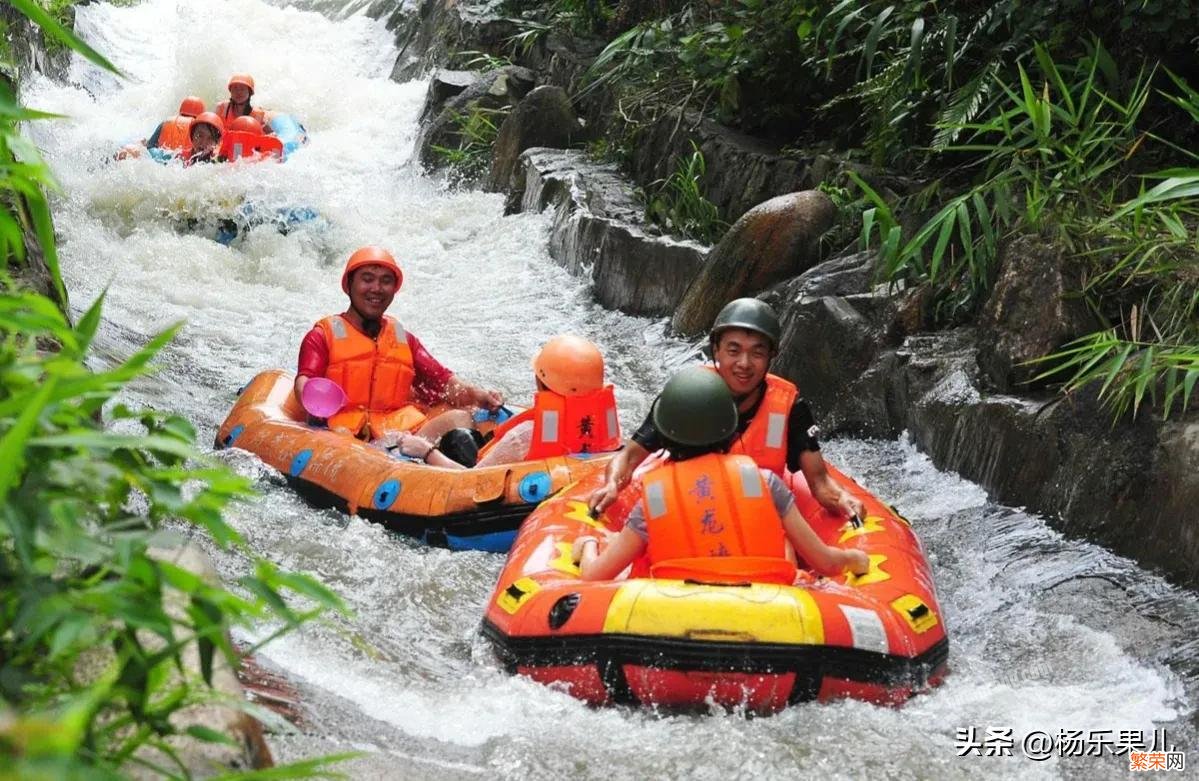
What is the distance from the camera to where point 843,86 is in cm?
902

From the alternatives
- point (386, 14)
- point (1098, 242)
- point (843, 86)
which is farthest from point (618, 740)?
point (386, 14)

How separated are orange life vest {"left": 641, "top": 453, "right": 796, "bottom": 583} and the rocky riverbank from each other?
1.56m

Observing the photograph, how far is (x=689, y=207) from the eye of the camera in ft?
30.8

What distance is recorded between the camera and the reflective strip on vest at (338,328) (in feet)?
21.9

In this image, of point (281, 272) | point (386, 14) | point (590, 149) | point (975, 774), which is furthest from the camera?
point (386, 14)

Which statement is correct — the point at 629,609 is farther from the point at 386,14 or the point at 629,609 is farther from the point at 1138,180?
the point at 386,14

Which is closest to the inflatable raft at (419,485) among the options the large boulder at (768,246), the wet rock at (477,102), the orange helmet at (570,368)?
the orange helmet at (570,368)

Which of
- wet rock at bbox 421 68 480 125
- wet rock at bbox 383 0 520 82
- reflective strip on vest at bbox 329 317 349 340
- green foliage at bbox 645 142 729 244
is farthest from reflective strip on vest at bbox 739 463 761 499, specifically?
wet rock at bbox 383 0 520 82

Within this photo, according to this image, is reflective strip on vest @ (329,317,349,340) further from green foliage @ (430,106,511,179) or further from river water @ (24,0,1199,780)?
green foliage @ (430,106,511,179)

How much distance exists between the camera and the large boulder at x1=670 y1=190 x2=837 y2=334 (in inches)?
316

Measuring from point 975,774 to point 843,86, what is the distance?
20.2 ft

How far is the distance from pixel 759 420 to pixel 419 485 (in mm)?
1610

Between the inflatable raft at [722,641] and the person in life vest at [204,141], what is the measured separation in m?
9.51

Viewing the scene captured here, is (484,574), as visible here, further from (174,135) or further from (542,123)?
(174,135)
